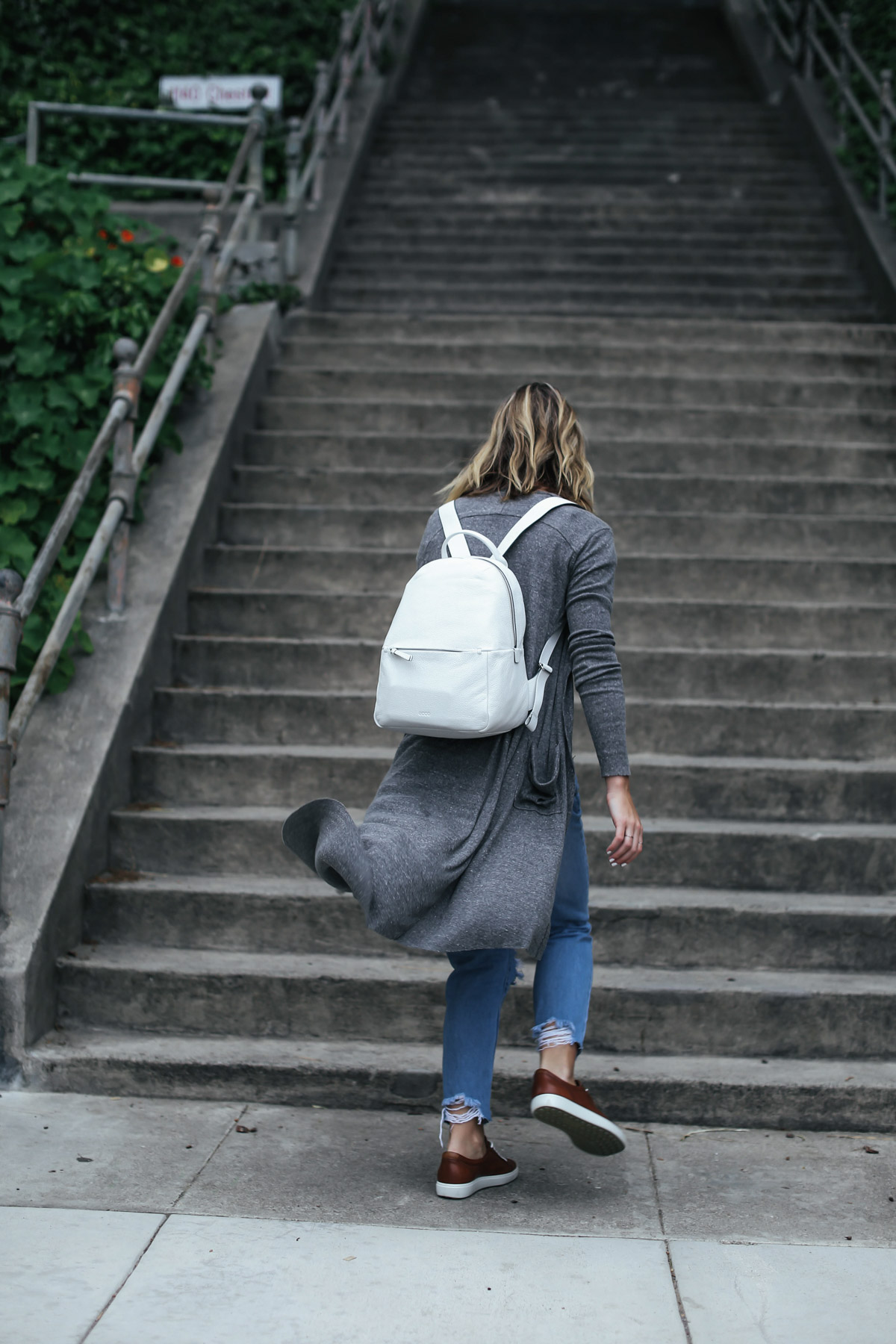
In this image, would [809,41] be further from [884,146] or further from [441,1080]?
[441,1080]

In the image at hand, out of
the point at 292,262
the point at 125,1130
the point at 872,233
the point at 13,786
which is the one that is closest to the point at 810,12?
the point at 872,233

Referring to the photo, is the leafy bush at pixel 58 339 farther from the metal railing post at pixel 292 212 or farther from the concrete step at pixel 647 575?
the metal railing post at pixel 292 212

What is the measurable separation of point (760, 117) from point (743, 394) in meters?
6.25

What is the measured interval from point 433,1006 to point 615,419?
11.8 feet

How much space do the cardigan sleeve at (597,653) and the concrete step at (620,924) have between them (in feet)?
3.90

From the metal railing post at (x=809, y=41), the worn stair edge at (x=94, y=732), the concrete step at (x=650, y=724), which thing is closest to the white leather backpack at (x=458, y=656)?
the worn stair edge at (x=94, y=732)

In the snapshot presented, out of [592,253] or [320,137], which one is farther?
[592,253]

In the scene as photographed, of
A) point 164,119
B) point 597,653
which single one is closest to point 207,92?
point 164,119

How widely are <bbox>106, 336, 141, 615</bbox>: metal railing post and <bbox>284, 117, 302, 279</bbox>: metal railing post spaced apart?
3.14 m

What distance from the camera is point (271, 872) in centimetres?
421

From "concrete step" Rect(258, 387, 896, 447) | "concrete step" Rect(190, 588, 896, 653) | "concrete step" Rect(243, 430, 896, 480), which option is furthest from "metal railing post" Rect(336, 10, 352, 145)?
"concrete step" Rect(190, 588, 896, 653)

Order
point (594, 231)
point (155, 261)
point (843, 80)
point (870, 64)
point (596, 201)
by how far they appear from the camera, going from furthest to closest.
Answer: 1. point (870, 64)
2. point (843, 80)
3. point (596, 201)
4. point (594, 231)
5. point (155, 261)

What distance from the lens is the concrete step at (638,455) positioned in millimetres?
6066

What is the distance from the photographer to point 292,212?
756 cm
